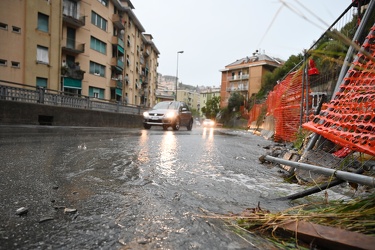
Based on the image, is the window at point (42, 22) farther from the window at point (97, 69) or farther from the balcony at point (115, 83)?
the balcony at point (115, 83)

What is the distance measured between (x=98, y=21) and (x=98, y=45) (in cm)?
281

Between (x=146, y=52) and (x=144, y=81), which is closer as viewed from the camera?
(x=144, y=81)

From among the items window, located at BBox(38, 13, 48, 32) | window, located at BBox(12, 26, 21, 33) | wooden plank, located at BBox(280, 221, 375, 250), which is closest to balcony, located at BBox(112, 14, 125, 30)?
window, located at BBox(38, 13, 48, 32)

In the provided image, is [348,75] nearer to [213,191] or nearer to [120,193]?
[213,191]

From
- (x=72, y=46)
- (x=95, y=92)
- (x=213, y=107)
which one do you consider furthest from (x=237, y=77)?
(x=72, y=46)

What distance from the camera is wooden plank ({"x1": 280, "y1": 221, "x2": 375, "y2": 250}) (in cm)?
102

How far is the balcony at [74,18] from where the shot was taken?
78.4ft

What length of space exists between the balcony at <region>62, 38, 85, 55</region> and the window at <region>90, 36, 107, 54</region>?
2.60 meters

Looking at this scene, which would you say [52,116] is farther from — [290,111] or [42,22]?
[42,22]

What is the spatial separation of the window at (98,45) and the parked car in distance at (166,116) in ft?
63.6

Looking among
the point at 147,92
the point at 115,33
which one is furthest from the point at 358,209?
the point at 147,92

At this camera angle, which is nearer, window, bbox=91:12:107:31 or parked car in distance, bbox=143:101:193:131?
parked car in distance, bbox=143:101:193:131

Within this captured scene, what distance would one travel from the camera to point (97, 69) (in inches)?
1164

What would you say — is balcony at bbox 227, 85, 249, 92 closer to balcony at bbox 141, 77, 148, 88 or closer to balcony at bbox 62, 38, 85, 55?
balcony at bbox 141, 77, 148, 88
